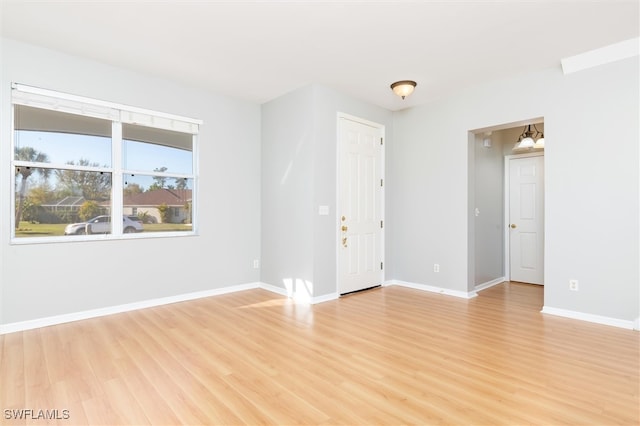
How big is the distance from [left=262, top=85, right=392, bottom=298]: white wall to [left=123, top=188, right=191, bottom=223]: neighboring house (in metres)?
1.18

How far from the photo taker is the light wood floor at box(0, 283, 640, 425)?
1.93 m

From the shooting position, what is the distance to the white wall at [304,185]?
433cm

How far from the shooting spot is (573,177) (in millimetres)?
3645

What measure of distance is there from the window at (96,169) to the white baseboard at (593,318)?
4564mm

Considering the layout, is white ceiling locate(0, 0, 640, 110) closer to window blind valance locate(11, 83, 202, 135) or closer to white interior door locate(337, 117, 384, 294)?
window blind valance locate(11, 83, 202, 135)

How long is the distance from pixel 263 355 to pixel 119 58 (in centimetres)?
345

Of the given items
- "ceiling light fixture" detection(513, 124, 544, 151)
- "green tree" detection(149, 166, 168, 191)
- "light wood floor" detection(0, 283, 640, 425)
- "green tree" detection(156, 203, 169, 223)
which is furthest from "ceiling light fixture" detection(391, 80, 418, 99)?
"green tree" detection(156, 203, 169, 223)

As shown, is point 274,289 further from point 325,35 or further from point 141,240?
point 325,35

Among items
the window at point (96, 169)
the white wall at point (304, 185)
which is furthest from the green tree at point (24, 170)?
the white wall at point (304, 185)

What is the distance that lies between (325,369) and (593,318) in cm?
303

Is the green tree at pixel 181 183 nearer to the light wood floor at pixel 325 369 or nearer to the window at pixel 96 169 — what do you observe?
the window at pixel 96 169

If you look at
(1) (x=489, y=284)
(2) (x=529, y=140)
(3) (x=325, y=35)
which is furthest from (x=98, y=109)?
(1) (x=489, y=284)

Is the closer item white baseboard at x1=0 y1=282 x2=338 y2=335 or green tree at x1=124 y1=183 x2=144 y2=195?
white baseboard at x1=0 y1=282 x2=338 y2=335

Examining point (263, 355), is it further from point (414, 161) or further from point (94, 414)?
point (414, 161)
